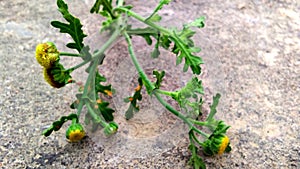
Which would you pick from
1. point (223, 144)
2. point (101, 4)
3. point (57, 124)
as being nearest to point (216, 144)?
point (223, 144)

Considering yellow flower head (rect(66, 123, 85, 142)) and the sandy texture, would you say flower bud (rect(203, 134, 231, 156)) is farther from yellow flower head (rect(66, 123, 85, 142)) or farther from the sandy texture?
yellow flower head (rect(66, 123, 85, 142))

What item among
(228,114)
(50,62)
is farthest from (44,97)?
(228,114)

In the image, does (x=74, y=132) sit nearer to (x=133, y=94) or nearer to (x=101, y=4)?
(x=133, y=94)

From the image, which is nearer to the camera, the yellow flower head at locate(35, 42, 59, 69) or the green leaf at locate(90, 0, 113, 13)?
the yellow flower head at locate(35, 42, 59, 69)

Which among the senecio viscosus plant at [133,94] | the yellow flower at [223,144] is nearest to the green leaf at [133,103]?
the senecio viscosus plant at [133,94]

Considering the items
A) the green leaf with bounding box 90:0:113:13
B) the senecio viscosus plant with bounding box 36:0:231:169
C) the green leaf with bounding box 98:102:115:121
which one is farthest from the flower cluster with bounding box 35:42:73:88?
the green leaf with bounding box 90:0:113:13

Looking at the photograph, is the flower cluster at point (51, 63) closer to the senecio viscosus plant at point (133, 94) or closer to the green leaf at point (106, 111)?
the senecio viscosus plant at point (133, 94)

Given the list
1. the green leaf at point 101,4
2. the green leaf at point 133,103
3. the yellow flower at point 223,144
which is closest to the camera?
the yellow flower at point 223,144

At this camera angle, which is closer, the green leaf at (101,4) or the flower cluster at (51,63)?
the flower cluster at (51,63)
